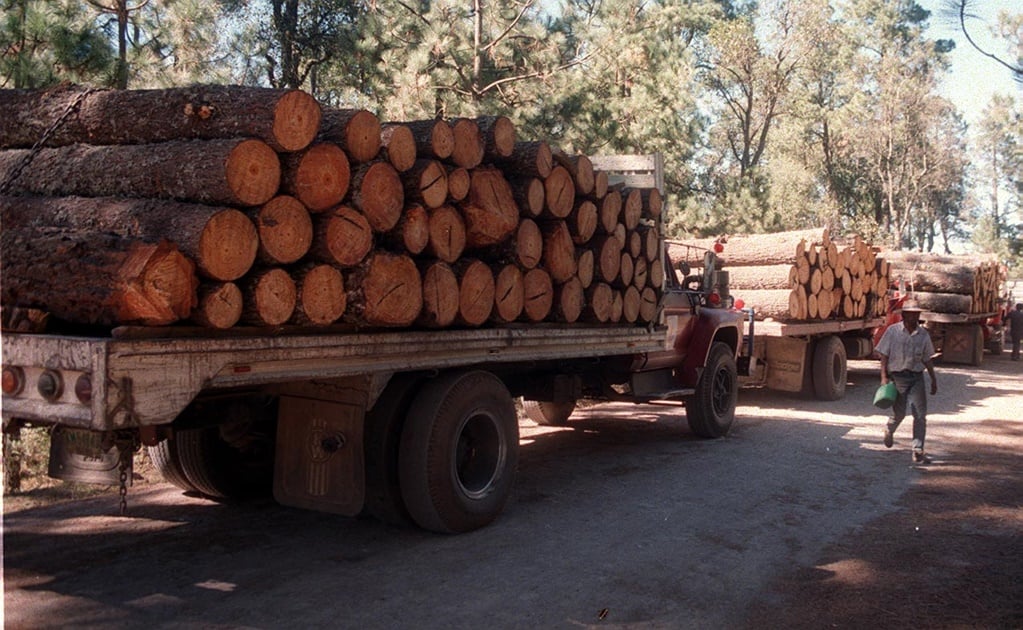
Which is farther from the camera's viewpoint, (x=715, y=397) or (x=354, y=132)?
(x=715, y=397)

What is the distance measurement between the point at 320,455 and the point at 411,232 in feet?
5.03

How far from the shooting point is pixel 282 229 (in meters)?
4.93

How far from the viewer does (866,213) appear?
41625 mm

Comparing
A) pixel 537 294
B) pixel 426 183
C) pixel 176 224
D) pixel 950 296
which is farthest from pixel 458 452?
pixel 950 296

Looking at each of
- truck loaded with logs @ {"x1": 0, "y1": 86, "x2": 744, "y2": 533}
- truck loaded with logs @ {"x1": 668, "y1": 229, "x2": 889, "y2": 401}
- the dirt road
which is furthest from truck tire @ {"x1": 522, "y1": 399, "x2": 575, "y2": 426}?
truck loaded with logs @ {"x1": 668, "y1": 229, "x2": 889, "y2": 401}

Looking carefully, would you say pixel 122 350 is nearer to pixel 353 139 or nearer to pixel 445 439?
pixel 353 139

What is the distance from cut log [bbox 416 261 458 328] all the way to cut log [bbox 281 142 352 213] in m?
0.87

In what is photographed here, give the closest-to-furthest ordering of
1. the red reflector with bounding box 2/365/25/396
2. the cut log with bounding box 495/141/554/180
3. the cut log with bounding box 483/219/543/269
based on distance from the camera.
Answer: the red reflector with bounding box 2/365/25/396, the cut log with bounding box 483/219/543/269, the cut log with bounding box 495/141/554/180

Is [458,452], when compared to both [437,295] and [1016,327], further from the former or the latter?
[1016,327]

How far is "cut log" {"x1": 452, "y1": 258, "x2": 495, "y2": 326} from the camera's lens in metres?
6.25

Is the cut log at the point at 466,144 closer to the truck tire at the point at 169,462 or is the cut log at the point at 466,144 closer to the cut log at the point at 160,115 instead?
the cut log at the point at 160,115

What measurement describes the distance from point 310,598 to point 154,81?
30.9ft

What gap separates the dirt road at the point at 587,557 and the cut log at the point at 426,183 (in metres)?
2.28

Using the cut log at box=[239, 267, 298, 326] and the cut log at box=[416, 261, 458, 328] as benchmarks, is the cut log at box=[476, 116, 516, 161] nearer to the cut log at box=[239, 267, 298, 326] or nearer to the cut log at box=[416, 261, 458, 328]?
the cut log at box=[416, 261, 458, 328]
